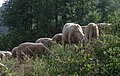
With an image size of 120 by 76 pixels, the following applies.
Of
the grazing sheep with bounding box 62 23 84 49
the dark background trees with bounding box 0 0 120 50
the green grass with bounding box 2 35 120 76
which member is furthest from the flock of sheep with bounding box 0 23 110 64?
the dark background trees with bounding box 0 0 120 50

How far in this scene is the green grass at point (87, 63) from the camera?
7.56 meters

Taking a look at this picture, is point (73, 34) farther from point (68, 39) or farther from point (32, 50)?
point (32, 50)

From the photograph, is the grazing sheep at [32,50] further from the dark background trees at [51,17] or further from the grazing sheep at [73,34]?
the dark background trees at [51,17]

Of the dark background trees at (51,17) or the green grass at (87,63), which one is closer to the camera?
the green grass at (87,63)

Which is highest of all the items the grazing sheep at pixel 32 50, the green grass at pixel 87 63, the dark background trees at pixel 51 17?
the green grass at pixel 87 63

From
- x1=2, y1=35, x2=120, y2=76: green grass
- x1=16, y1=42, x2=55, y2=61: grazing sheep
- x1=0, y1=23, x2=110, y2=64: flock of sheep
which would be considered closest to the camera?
x1=2, y1=35, x2=120, y2=76: green grass

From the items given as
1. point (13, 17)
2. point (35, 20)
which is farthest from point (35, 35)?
point (13, 17)

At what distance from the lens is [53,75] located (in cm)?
802

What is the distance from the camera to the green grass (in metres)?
7.56

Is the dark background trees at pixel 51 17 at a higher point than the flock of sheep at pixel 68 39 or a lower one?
lower

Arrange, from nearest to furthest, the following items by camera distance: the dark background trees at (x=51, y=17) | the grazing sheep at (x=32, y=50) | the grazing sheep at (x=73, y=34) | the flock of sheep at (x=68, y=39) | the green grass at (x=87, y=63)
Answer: the green grass at (x=87, y=63) → the grazing sheep at (x=32, y=50) → the flock of sheep at (x=68, y=39) → the grazing sheep at (x=73, y=34) → the dark background trees at (x=51, y=17)

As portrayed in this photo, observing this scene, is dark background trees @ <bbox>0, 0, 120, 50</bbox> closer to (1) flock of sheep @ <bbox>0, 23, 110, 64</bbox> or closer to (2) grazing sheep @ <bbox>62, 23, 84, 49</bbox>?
(2) grazing sheep @ <bbox>62, 23, 84, 49</bbox>

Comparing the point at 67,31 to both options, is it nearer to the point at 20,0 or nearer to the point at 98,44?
the point at 98,44

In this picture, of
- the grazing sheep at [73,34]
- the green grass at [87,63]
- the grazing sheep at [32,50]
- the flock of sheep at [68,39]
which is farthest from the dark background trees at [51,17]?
the green grass at [87,63]
